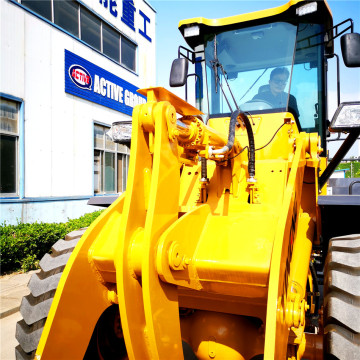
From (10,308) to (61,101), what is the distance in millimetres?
6584

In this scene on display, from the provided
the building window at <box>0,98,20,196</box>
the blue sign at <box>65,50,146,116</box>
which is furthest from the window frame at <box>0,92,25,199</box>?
the blue sign at <box>65,50,146,116</box>

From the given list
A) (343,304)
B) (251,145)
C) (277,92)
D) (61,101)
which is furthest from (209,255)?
(61,101)

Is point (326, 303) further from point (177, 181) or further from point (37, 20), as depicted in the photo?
point (37, 20)

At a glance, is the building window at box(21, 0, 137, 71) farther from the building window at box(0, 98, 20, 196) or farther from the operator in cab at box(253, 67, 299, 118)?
the operator in cab at box(253, 67, 299, 118)

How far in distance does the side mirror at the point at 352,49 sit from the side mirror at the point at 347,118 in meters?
0.66

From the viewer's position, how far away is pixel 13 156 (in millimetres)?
8289

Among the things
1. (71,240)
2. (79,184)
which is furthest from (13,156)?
(71,240)

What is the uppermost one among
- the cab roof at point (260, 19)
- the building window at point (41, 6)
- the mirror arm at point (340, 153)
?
the building window at point (41, 6)

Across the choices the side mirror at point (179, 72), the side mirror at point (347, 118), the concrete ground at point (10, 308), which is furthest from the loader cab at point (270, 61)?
the concrete ground at point (10, 308)

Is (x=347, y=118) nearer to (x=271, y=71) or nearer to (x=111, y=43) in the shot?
(x=271, y=71)

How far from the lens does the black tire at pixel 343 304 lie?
1.84 metres

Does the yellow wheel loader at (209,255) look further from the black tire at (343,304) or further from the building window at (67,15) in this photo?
the building window at (67,15)

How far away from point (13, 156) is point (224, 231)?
25.0ft

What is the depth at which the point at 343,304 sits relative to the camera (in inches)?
77.2
